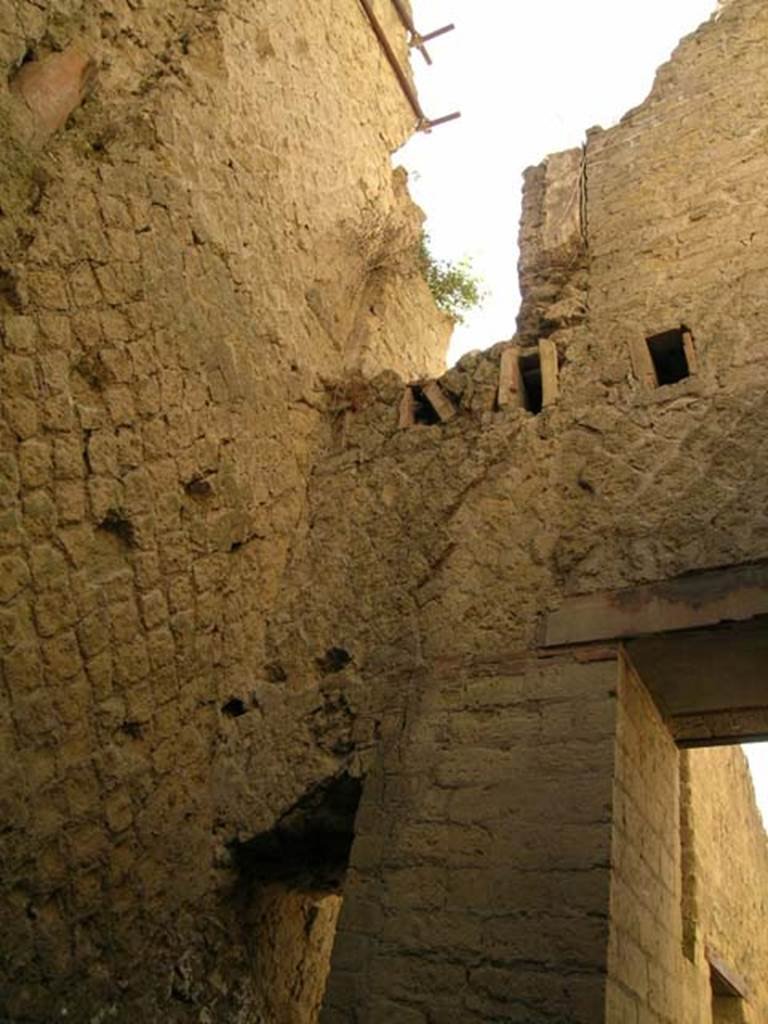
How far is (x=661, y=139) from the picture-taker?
15.5 feet

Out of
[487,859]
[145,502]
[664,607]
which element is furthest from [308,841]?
[664,607]

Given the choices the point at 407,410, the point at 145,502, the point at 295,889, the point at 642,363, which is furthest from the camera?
the point at 407,410

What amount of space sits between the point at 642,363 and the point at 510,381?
651 mm

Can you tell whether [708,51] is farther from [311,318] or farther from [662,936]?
[662,936]

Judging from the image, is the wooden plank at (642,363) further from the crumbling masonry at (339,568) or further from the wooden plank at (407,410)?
the wooden plank at (407,410)

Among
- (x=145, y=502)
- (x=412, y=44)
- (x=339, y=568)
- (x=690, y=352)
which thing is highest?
(x=412, y=44)

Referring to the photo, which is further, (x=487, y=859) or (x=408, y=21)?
(x=408, y=21)

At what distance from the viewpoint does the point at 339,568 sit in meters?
4.23

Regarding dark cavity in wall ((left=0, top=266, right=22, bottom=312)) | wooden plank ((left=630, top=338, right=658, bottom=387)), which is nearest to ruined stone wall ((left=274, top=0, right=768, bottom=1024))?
wooden plank ((left=630, top=338, right=658, bottom=387))

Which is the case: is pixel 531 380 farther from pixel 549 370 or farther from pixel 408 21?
pixel 408 21

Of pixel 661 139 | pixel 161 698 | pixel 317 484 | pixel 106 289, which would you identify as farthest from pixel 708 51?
pixel 161 698

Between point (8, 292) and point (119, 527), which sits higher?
point (8, 292)

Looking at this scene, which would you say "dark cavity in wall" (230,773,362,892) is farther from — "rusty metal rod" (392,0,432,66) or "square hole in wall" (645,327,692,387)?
"rusty metal rod" (392,0,432,66)

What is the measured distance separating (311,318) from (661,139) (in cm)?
221
